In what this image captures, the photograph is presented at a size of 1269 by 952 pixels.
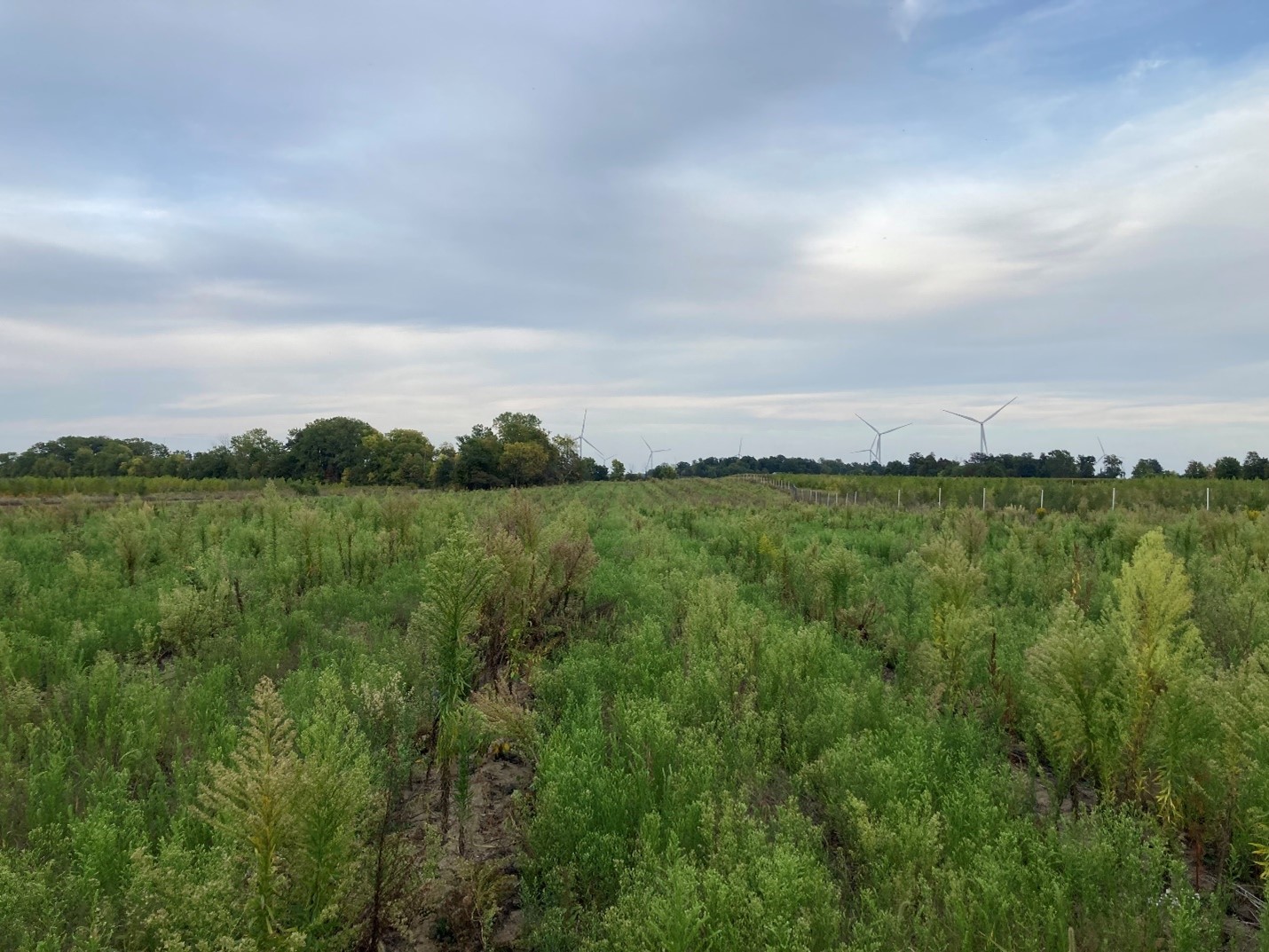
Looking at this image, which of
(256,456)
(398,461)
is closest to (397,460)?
(398,461)

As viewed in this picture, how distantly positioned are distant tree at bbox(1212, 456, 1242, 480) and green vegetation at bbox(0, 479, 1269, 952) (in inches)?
2324

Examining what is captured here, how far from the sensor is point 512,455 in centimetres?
7719

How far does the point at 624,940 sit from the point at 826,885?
32.3 inches

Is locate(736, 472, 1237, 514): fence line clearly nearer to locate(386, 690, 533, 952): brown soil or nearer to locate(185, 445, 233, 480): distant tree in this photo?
locate(386, 690, 533, 952): brown soil

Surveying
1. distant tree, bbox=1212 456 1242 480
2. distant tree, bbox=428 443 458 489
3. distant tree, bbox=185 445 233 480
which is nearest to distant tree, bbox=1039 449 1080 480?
distant tree, bbox=1212 456 1242 480

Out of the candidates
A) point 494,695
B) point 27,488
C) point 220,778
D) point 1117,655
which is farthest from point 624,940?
point 27,488

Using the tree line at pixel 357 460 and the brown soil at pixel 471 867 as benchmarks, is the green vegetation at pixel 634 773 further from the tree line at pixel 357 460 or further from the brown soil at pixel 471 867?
the tree line at pixel 357 460

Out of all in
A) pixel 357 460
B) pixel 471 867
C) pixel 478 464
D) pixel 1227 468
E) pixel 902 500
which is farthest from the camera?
pixel 357 460

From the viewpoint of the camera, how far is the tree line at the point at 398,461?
7850cm

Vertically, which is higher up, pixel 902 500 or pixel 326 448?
pixel 326 448

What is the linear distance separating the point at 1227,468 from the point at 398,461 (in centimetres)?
7848

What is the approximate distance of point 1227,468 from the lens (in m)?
54.1

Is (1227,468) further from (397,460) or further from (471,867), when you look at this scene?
(397,460)

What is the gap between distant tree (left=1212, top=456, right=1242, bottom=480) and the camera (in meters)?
53.3
